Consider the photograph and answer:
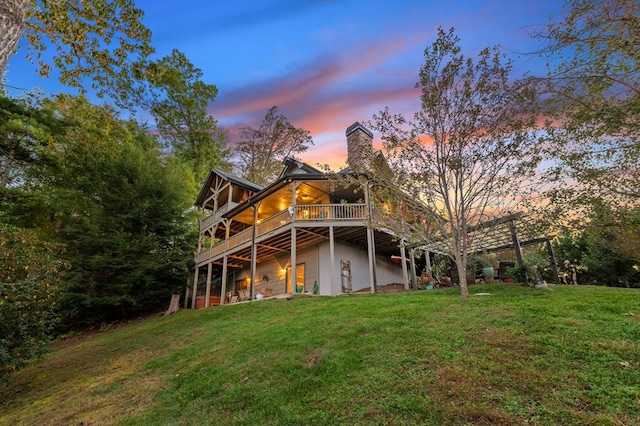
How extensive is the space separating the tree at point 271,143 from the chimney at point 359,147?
47.3 feet

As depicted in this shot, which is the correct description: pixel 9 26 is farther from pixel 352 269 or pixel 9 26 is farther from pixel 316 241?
pixel 352 269

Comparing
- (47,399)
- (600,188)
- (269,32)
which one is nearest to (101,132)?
(269,32)

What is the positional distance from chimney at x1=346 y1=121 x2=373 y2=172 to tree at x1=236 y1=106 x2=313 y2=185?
47.3 feet

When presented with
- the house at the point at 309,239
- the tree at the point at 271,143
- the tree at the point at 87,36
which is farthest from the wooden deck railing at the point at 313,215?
the tree at the point at 271,143

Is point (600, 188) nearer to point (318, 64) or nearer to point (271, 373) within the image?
point (271, 373)

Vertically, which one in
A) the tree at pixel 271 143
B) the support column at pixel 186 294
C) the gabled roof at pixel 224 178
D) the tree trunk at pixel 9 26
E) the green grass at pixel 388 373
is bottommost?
the green grass at pixel 388 373

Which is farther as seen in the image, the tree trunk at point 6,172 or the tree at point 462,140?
the tree trunk at point 6,172

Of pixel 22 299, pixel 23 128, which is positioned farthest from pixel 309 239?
pixel 23 128

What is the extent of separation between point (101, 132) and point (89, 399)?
8.64m

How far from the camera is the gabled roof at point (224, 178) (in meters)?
18.9

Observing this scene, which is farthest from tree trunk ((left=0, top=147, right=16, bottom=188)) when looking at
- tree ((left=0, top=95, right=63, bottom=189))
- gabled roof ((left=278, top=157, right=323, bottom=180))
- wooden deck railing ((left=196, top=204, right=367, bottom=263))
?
gabled roof ((left=278, top=157, right=323, bottom=180))

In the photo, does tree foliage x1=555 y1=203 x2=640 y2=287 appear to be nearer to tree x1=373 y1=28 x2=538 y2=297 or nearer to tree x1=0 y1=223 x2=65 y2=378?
tree x1=373 y1=28 x2=538 y2=297

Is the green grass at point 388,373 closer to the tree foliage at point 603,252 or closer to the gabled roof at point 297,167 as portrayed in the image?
the tree foliage at point 603,252

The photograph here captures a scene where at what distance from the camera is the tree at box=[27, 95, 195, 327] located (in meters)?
15.5
